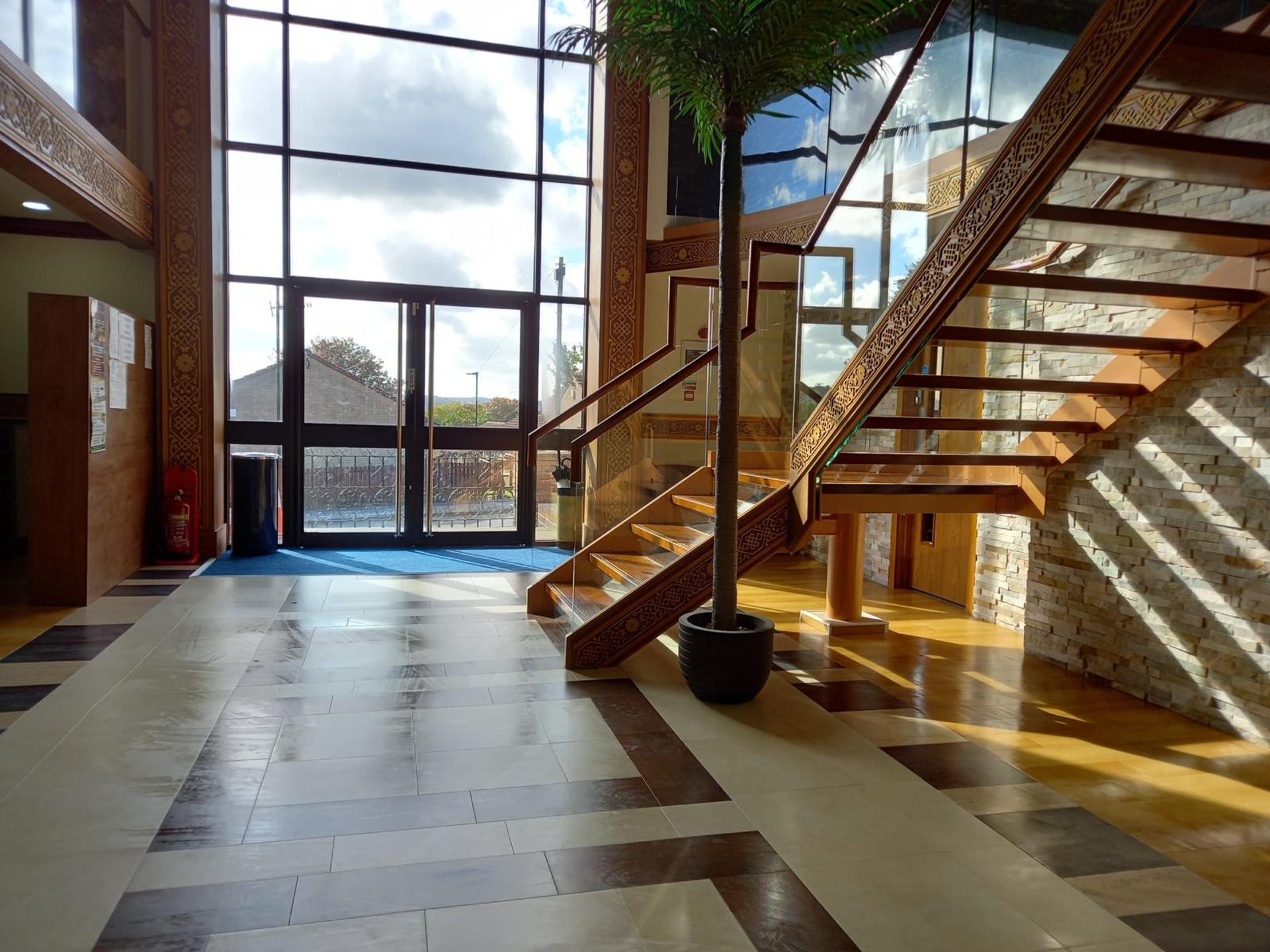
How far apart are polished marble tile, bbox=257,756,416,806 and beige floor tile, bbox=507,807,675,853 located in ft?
1.52

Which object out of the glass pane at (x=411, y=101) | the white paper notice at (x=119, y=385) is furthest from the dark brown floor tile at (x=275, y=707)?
the glass pane at (x=411, y=101)

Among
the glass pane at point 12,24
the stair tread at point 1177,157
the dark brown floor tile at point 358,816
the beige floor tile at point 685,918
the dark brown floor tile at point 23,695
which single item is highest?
the glass pane at point 12,24

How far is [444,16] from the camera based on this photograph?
24.5ft

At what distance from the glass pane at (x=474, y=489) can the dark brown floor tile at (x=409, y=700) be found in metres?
4.20

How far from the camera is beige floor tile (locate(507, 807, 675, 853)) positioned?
2389 mm

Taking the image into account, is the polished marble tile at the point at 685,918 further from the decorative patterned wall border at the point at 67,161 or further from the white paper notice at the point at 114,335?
the white paper notice at the point at 114,335

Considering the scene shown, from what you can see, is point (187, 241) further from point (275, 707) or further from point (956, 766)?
point (956, 766)

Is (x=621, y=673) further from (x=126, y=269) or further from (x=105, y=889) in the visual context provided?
(x=126, y=269)

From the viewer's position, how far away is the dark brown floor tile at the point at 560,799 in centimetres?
257

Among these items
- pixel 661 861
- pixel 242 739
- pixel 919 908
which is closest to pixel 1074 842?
pixel 919 908

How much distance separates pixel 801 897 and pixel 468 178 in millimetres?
6961

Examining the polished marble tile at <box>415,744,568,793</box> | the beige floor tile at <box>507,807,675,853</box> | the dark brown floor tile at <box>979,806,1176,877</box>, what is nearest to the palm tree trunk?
the polished marble tile at <box>415,744,568,793</box>

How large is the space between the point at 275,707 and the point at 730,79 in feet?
10.2

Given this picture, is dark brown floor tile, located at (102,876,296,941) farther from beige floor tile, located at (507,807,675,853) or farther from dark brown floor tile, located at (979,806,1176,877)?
dark brown floor tile, located at (979,806,1176,877)
